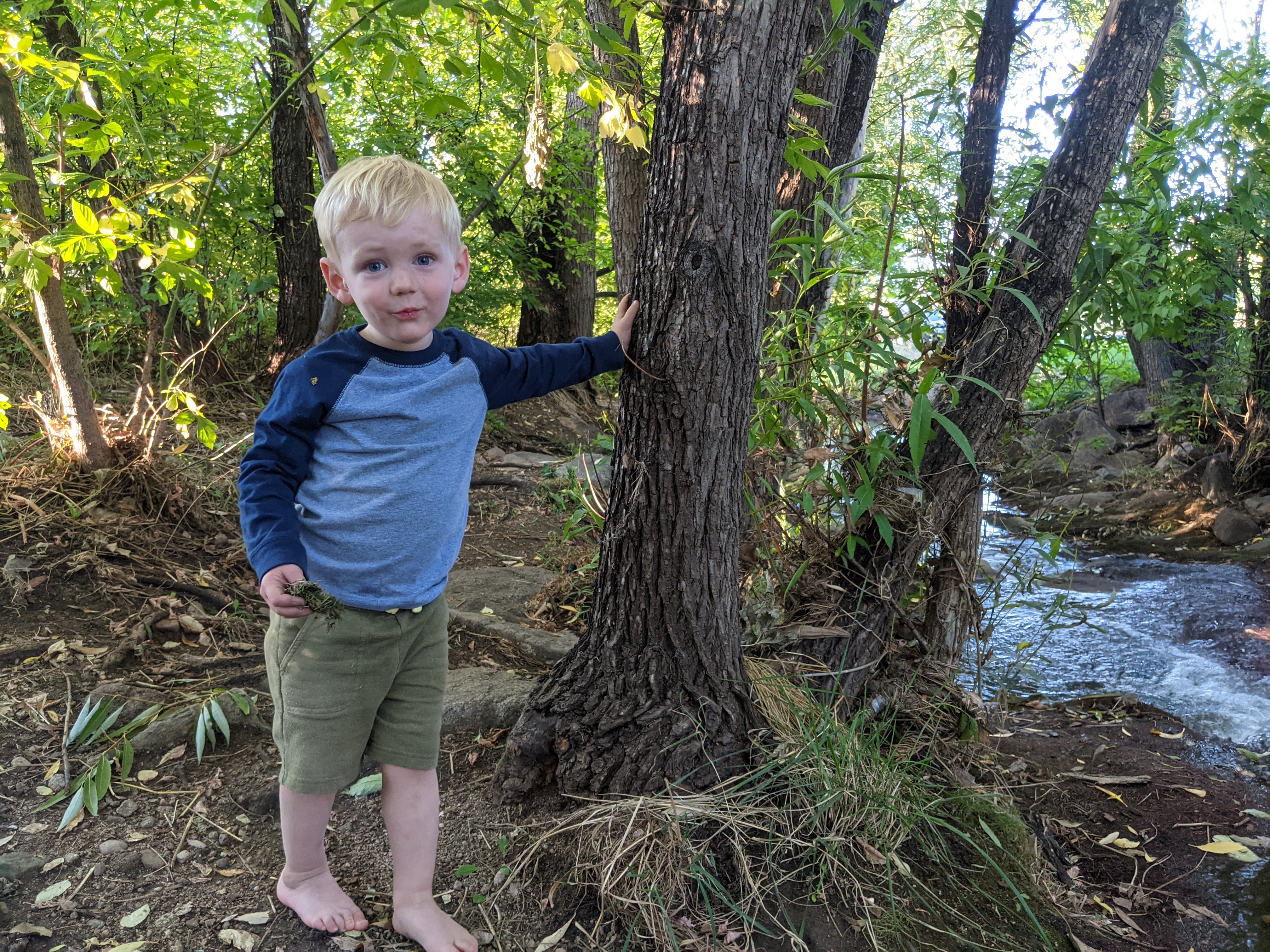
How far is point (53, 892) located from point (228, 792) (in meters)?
0.44

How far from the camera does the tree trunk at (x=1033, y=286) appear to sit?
2635 millimetres

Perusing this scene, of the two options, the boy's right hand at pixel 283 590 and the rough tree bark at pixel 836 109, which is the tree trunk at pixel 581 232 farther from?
the boy's right hand at pixel 283 590

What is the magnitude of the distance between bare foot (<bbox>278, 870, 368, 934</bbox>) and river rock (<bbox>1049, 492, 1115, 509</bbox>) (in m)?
7.60

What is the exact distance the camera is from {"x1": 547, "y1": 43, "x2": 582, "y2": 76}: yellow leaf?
67.6 inches

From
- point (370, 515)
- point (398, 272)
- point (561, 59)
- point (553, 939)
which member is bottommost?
point (553, 939)

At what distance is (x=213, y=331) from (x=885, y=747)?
16.4 feet

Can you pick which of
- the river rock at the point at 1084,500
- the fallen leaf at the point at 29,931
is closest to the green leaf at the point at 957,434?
the fallen leaf at the point at 29,931

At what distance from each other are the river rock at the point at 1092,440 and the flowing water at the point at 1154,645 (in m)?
2.55

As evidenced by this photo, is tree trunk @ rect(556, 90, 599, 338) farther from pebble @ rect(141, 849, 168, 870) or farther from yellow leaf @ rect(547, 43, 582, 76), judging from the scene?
pebble @ rect(141, 849, 168, 870)

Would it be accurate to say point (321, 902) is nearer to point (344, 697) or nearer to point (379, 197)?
point (344, 697)

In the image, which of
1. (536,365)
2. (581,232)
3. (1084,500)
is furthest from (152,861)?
(1084,500)

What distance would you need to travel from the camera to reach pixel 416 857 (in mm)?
1810

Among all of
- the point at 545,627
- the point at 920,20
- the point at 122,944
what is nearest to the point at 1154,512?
the point at 545,627

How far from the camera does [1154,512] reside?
7.63m
